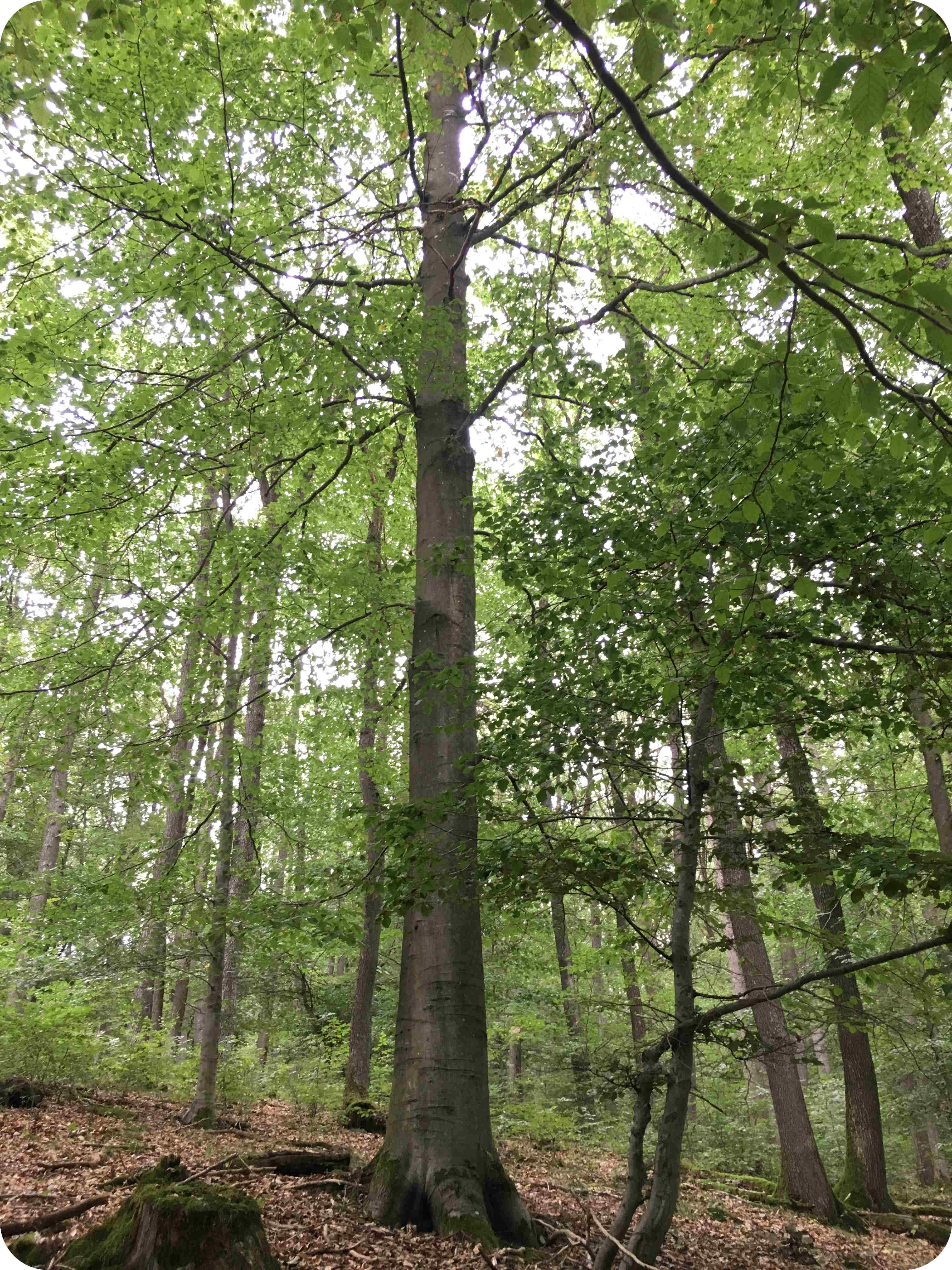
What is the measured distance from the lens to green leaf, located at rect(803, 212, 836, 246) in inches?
64.3

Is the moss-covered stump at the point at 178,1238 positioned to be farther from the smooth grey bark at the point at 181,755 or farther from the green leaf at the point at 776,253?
the green leaf at the point at 776,253

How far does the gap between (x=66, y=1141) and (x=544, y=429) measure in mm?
6329

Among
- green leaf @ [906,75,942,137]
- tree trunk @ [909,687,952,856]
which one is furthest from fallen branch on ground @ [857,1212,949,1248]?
green leaf @ [906,75,942,137]

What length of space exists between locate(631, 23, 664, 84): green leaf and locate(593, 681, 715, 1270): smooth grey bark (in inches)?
99.0

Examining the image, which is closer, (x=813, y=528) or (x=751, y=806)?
(x=751, y=806)

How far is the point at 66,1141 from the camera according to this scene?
17.7ft

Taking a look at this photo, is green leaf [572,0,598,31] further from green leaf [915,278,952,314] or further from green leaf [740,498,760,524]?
green leaf [740,498,760,524]

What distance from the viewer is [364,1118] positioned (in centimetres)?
763

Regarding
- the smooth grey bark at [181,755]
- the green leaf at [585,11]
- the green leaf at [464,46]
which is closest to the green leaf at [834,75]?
the green leaf at [585,11]

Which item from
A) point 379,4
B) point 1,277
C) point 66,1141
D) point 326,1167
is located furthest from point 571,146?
point 66,1141

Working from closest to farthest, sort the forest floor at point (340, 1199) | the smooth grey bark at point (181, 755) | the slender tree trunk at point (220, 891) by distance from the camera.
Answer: the forest floor at point (340, 1199), the smooth grey bark at point (181, 755), the slender tree trunk at point (220, 891)

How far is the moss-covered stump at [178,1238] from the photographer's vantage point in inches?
115

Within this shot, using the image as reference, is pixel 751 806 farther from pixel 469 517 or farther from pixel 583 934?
pixel 583 934

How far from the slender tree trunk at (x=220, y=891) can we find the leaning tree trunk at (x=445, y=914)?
200cm
